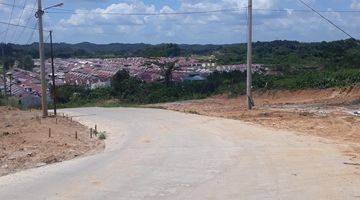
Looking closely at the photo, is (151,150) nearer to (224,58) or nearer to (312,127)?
(312,127)

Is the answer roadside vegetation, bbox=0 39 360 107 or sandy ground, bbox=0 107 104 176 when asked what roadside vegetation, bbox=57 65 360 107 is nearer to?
roadside vegetation, bbox=0 39 360 107

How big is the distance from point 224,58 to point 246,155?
260 ft

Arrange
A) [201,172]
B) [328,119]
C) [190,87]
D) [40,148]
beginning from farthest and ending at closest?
[190,87]
[328,119]
[40,148]
[201,172]

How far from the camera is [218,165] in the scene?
13.8 m

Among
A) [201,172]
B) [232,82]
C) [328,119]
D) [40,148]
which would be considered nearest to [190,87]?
[232,82]

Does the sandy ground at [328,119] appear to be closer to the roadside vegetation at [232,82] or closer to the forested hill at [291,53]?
the roadside vegetation at [232,82]

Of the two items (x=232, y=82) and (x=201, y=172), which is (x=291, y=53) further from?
(x=201, y=172)

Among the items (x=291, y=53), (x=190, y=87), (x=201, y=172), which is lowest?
(x=190, y=87)

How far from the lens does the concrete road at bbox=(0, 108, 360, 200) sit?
10625 millimetres

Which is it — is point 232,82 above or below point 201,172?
below

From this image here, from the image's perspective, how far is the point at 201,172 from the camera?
1283cm

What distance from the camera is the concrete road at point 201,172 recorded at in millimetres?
10625

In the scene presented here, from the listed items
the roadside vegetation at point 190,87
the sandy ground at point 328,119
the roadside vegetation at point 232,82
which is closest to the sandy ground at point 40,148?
the sandy ground at point 328,119

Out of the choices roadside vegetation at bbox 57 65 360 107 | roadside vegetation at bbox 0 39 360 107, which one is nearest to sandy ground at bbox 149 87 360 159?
roadside vegetation at bbox 57 65 360 107
